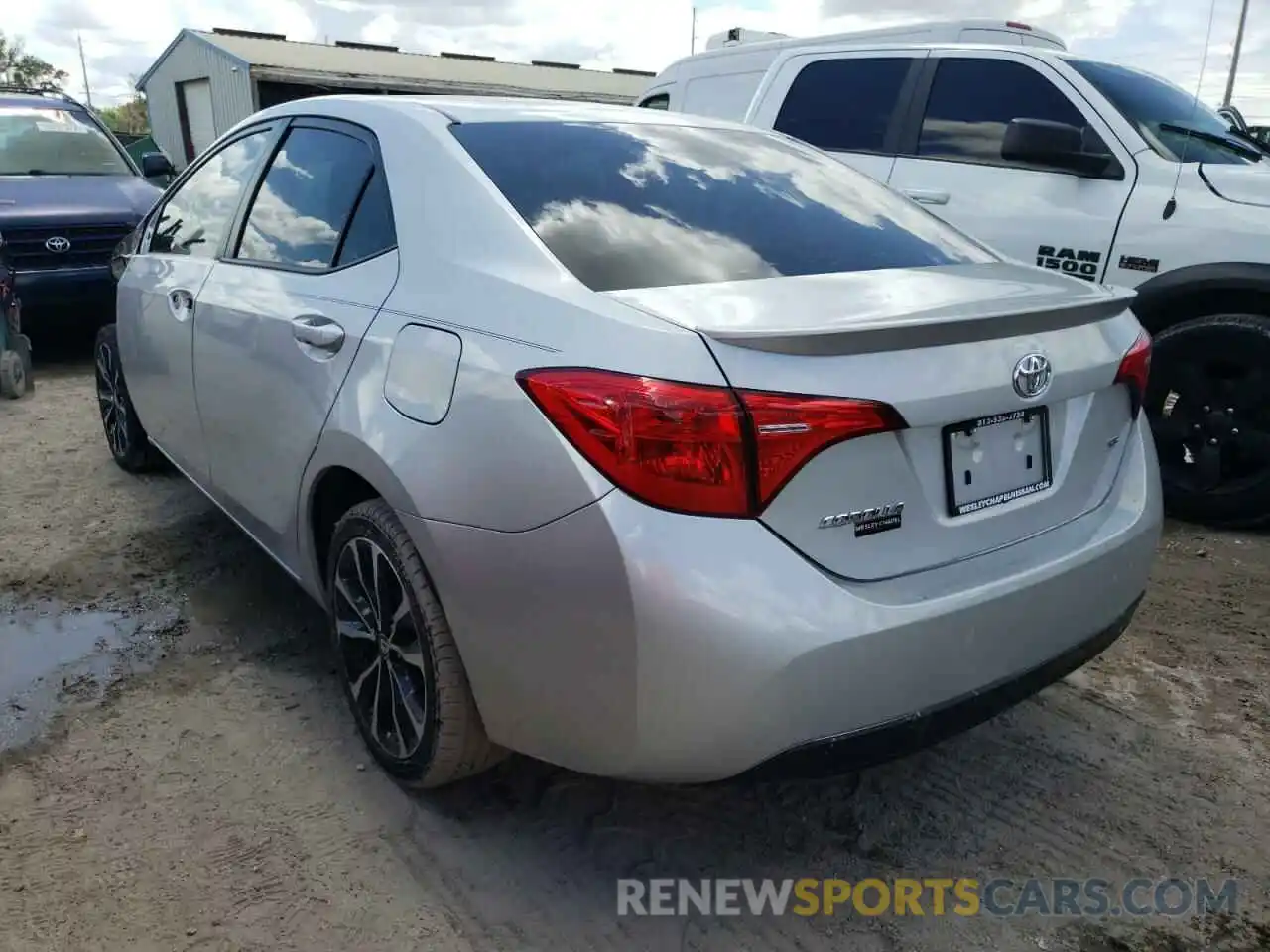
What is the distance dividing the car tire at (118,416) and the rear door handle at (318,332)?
2340 mm

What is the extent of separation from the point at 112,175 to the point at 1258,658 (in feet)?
27.9

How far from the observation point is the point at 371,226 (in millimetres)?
2613

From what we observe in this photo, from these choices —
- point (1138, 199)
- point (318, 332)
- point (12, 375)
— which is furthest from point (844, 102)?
point (12, 375)

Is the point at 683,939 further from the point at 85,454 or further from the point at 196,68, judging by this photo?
the point at 196,68

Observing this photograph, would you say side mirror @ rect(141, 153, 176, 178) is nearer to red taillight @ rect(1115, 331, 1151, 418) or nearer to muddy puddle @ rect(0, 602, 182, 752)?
muddy puddle @ rect(0, 602, 182, 752)

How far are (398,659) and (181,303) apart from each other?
1.77 metres

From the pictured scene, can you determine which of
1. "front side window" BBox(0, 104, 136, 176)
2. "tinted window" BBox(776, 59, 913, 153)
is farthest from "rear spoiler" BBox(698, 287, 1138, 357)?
"front side window" BBox(0, 104, 136, 176)

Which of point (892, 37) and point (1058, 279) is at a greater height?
Result: point (892, 37)

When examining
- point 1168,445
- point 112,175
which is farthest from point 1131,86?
point 112,175

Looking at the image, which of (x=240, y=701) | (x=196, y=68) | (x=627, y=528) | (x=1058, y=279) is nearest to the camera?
(x=627, y=528)

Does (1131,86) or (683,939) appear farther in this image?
(1131,86)

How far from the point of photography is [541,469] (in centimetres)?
189

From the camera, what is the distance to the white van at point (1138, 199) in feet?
13.9

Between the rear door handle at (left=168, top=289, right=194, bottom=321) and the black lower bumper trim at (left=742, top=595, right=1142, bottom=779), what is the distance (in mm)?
2537
